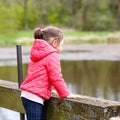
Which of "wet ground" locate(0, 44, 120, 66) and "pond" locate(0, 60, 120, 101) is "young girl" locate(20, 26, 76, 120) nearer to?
"pond" locate(0, 60, 120, 101)

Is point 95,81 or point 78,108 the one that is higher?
point 78,108

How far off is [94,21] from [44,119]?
207 feet

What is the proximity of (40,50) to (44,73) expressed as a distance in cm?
19

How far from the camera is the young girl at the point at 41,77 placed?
3580 millimetres

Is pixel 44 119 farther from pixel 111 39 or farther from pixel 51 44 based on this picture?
pixel 111 39

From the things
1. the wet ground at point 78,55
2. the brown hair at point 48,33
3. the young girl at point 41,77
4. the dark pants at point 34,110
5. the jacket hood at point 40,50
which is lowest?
the wet ground at point 78,55

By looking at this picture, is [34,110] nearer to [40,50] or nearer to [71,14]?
[40,50]

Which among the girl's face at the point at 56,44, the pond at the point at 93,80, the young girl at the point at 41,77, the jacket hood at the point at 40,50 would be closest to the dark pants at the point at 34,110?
the young girl at the point at 41,77

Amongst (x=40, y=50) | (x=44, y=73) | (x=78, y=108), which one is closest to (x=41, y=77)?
(x=44, y=73)

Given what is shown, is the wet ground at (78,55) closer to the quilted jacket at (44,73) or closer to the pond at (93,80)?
the pond at (93,80)

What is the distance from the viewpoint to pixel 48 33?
3678 mm

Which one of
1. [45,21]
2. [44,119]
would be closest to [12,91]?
[44,119]

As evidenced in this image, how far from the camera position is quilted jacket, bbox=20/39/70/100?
3574 mm

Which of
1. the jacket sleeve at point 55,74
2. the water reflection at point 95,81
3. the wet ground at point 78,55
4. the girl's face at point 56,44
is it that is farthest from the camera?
the wet ground at point 78,55
